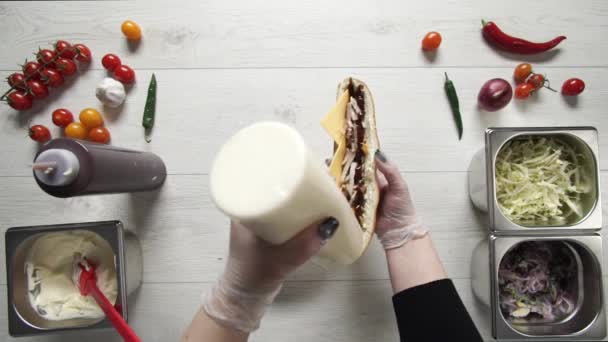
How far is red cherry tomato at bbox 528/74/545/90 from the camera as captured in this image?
1052 mm

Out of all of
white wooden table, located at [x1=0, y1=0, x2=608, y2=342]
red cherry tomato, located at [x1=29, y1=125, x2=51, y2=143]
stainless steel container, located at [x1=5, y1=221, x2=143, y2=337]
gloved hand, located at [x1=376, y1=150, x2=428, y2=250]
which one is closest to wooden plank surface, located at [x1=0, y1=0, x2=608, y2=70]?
white wooden table, located at [x1=0, y1=0, x2=608, y2=342]

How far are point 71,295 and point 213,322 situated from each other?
43 centimetres

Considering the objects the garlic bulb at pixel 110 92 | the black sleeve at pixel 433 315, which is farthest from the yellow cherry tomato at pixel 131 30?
the black sleeve at pixel 433 315

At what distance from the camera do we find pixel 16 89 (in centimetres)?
108

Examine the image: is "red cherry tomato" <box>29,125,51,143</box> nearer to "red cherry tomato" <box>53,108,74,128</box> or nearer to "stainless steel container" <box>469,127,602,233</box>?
"red cherry tomato" <box>53,108,74,128</box>

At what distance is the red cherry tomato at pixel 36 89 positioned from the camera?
1050mm

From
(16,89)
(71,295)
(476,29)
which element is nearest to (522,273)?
(476,29)

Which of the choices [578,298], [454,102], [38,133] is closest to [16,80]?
[38,133]

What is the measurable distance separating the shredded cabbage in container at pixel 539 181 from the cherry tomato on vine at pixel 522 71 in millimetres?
229

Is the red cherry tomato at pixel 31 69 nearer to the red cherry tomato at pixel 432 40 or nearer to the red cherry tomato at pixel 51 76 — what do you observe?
the red cherry tomato at pixel 51 76

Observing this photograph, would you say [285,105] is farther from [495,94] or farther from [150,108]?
[495,94]

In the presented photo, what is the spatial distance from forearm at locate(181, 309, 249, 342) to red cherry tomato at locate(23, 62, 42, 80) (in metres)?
0.83

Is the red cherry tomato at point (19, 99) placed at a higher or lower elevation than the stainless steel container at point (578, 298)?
higher

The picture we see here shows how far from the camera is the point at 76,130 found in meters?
1.04
